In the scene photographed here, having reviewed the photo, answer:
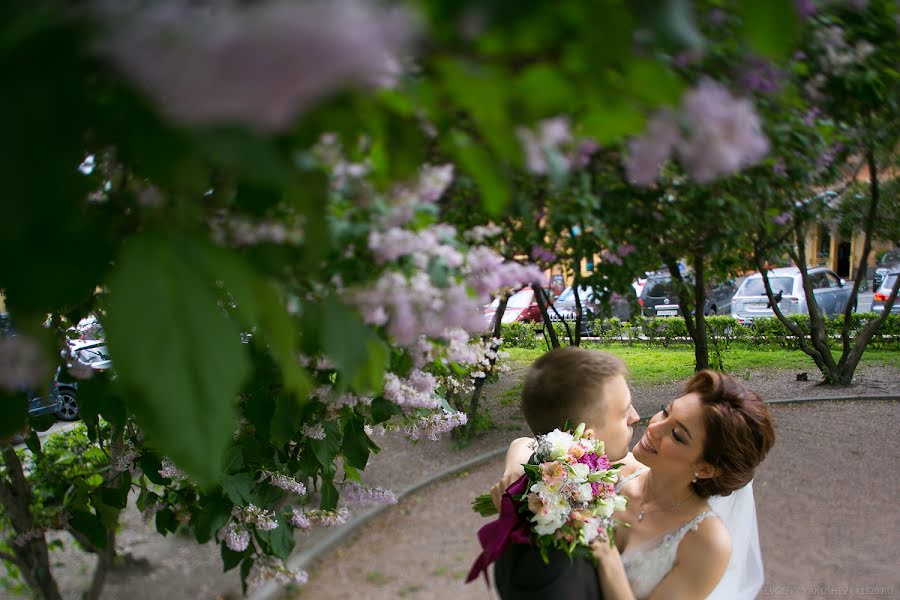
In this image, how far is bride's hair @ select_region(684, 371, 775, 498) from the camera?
2.12 m

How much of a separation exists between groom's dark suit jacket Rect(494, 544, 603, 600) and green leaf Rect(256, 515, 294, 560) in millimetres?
1140

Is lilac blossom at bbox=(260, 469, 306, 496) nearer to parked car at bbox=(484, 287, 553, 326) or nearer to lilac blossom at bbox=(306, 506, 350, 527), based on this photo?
lilac blossom at bbox=(306, 506, 350, 527)

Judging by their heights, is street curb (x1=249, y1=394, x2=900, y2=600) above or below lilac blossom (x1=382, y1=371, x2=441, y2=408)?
below

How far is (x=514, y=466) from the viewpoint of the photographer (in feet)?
8.18

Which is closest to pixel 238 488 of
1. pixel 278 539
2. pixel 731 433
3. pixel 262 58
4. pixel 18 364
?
pixel 278 539

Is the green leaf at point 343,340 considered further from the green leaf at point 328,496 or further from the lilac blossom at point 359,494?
the lilac blossom at point 359,494

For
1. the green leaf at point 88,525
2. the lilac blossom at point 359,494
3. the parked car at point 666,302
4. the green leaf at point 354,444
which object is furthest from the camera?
the parked car at point 666,302

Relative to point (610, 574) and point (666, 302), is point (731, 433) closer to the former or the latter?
point (610, 574)

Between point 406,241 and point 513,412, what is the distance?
792cm

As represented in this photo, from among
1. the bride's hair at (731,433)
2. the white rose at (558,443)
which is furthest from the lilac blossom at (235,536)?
the bride's hair at (731,433)

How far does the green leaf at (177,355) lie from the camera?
1.35ft

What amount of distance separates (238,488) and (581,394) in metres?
1.31

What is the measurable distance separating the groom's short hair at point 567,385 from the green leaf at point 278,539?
1.25m

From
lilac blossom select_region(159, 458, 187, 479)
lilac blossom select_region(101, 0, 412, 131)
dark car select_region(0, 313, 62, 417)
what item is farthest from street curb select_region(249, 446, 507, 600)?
lilac blossom select_region(101, 0, 412, 131)
